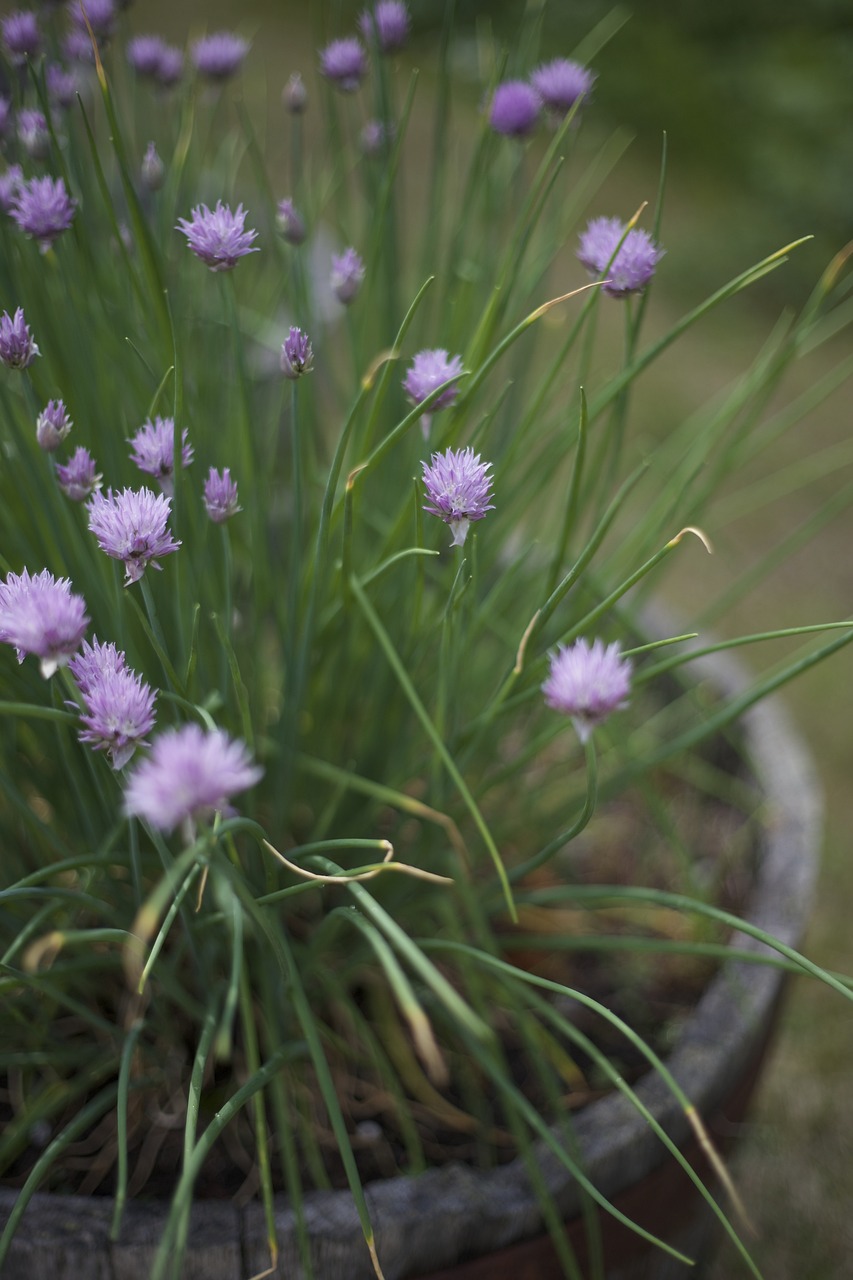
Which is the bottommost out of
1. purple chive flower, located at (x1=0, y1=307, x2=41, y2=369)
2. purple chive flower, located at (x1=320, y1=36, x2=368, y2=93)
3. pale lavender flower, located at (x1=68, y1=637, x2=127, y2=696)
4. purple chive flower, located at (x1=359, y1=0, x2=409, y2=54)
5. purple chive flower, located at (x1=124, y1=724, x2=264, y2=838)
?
purple chive flower, located at (x1=124, y1=724, x2=264, y2=838)

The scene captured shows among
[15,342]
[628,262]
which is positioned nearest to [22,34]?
[15,342]

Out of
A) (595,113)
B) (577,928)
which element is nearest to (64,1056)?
(577,928)

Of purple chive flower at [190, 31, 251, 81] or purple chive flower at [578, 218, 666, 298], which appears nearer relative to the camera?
purple chive flower at [578, 218, 666, 298]

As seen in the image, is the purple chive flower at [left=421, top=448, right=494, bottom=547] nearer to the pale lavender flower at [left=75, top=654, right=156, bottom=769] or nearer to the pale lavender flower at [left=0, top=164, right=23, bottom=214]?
the pale lavender flower at [left=75, top=654, right=156, bottom=769]

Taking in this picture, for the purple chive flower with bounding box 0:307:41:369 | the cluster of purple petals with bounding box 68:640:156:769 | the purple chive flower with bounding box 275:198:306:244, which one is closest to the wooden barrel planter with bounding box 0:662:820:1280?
the cluster of purple petals with bounding box 68:640:156:769

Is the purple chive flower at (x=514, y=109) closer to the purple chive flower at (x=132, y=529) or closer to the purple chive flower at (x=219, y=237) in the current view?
the purple chive flower at (x=219, y=237)

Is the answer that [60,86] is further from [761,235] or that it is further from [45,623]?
[761,235]
